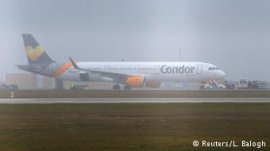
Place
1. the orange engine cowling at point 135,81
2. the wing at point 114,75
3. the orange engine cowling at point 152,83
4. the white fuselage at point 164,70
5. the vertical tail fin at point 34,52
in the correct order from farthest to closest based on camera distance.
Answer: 1. the vertical tail fin at point 34,52
2. the orange engine cowling at point 152,83
3. the wing at point 114,75
4. the orange engine cowling at point 135,81
5. the white fuselage at point 164,70

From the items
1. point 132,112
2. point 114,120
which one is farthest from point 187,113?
point 114,120

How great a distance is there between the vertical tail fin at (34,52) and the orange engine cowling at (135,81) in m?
17.5

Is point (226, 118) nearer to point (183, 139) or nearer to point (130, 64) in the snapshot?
point (183, 139)

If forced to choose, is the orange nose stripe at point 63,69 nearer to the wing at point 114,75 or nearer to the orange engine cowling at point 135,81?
the wing at point 114,75

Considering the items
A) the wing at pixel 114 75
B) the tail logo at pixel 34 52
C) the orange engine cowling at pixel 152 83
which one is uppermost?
the tail logo at pixel 34 52

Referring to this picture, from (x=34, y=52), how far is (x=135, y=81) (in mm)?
22348

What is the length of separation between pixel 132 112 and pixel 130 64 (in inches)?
2473

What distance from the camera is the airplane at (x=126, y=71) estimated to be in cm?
9650

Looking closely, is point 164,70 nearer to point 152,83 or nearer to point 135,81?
point 152,83

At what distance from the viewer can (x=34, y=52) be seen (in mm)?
106938

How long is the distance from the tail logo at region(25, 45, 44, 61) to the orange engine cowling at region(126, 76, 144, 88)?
19.4m

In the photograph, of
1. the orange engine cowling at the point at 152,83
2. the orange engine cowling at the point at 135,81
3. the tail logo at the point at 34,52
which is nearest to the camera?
the orange engine cowling at the point at 135,81

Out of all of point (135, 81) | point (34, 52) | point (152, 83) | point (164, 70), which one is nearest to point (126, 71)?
point (135, 81)

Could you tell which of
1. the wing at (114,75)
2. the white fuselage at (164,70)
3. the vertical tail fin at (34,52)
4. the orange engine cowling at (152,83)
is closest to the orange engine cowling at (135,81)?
the wing at (114,75)
